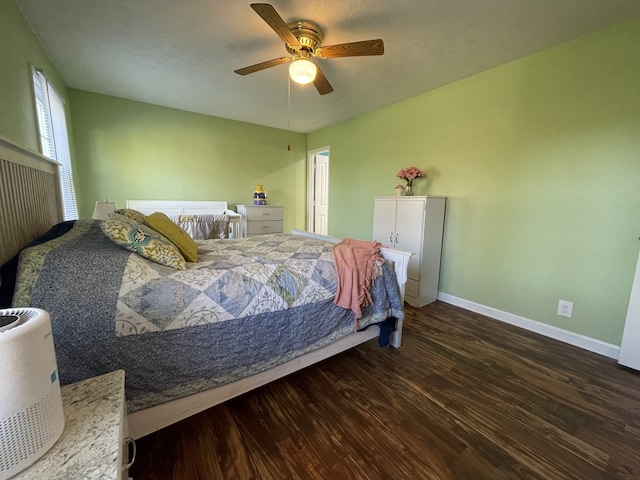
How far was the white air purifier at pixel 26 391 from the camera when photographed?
507 millimetres

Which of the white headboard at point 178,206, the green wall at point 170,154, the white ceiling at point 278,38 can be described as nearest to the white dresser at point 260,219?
the white headboard at point 178,206

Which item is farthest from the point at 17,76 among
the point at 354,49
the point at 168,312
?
the point at 354,49

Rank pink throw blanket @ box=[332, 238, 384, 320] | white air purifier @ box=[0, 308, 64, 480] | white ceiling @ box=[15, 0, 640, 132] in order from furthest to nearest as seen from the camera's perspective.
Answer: white ceiling @ box=[15, 0, 640, 132], pink throw blanket @ box=[332, 238, 384, 320], white air purifier @ box=[0, 308, 64, 480]

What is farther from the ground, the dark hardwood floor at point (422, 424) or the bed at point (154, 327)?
the bed at point (154, 327)

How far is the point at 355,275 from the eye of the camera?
164cm

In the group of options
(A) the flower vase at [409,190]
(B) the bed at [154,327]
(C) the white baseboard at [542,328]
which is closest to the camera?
(B) the bed at [154,327]

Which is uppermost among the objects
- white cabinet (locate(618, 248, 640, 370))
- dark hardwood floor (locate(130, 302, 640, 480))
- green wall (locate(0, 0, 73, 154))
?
green wall (locate(0, 0, 73, 154))

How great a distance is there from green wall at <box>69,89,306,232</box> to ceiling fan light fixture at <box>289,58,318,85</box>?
2591mm

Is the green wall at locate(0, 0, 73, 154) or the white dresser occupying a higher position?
the green wall at locate(0, 0, 73, 154)

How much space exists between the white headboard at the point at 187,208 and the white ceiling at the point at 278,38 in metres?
1.42

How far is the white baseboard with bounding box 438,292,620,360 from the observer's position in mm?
2012

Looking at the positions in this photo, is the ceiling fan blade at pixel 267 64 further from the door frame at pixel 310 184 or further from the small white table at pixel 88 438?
the door frame at pixel 310 184

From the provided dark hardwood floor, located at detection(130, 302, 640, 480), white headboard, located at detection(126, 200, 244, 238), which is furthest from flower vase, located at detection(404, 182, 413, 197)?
white headboard, located at detection(126, 200, 244, 238)

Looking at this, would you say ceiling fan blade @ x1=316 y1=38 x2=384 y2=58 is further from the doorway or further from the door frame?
the doorway
